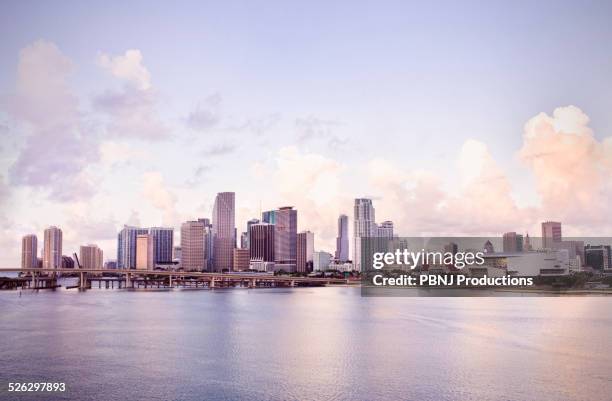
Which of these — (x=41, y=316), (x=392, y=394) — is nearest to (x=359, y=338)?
(x=392, y=394)

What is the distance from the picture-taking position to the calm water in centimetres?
3328

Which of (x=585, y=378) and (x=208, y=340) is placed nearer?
(x=585, y=378)

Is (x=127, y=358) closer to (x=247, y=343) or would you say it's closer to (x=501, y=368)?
(x=247, y=343)

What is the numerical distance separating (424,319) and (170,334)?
31076mm

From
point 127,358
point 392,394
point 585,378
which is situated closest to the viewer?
point 392,394

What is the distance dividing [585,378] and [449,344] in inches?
577

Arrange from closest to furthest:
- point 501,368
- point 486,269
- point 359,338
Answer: point 501,368
point 359,338
point 486,269

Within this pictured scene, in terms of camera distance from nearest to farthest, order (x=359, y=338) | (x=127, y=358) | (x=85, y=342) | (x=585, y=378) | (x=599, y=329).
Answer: (x=585, y=378) → (x=127, y=358) → (x=85, y=342) → (x=359, y=338) → (x=599, y=329)

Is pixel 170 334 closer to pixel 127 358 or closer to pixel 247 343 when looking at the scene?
pixel 247 343

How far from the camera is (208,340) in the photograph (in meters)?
52.0

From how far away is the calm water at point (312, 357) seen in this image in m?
33.3

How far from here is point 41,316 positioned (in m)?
74.0

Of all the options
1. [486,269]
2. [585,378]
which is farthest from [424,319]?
[486,269]

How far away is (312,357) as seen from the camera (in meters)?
43.4
